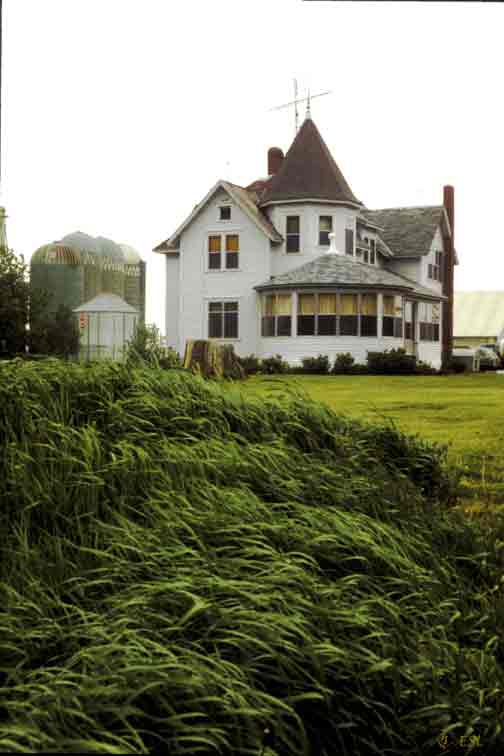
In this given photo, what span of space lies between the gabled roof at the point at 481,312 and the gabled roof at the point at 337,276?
914 cm

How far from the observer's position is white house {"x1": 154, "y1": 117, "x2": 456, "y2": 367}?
1759 centimetres

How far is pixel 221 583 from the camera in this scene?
2.63m

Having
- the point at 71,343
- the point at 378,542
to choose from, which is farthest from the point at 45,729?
the point at 71,343

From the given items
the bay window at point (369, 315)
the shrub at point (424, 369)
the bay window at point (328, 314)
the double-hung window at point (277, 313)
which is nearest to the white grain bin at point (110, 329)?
the shrub at point (424, 369)

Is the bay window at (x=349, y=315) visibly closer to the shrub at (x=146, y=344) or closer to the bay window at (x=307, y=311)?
the bay window at (x=307, y=311)

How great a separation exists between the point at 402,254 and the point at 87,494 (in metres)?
14.1

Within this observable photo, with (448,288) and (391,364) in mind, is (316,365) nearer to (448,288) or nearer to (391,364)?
(391,364)

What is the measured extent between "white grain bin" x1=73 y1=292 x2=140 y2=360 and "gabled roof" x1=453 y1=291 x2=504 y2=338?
213 cm

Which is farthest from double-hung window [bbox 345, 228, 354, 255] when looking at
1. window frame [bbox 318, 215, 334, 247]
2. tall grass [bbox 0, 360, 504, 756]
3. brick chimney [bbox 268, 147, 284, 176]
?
tall grass [bbox 0, 360, 504, 756]

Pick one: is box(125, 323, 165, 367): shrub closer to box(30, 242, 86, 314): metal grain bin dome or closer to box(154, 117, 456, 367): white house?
box(30, 242, 86, 314): metal grain bin dome

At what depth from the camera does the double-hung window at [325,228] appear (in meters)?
18.2

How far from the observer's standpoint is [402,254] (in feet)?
55.2

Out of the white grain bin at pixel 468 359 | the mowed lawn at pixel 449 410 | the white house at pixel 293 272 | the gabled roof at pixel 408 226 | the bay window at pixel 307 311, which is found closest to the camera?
the mowed lawn at pixel 449 410

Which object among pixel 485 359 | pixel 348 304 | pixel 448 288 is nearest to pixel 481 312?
pixel 485 359
